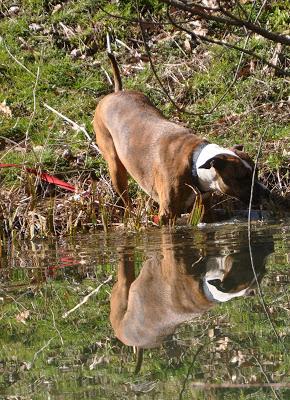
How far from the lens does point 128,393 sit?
3.08 m

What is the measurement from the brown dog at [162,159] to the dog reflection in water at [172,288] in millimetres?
1627

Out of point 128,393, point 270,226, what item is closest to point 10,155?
point 270,226

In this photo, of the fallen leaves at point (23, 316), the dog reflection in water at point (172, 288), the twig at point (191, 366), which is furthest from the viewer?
the fallen leaves at point (23, 316)

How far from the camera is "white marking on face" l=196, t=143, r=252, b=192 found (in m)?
7.79

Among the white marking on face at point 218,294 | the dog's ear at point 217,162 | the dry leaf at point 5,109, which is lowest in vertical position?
the dry leaf at point 5,109

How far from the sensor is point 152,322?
164 inches

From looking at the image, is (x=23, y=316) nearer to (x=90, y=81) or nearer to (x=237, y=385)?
(x=237, y=385)

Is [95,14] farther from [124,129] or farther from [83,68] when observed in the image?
[124,129]

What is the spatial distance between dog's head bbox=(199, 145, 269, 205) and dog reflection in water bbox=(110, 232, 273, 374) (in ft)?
5.21

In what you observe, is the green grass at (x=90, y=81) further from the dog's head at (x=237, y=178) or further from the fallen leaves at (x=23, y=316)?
the fallen leaves at (x=23, y=316)

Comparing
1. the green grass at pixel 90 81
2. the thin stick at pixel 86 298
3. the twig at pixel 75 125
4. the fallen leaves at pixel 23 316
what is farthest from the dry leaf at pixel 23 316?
the twig at pixel 75 125

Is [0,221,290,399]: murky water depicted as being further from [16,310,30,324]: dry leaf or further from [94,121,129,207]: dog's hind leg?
[94,121,129,207]: dog's hind leg

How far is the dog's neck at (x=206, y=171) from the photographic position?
7.82 m

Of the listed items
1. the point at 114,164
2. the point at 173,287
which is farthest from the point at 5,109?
the point at 173,287
